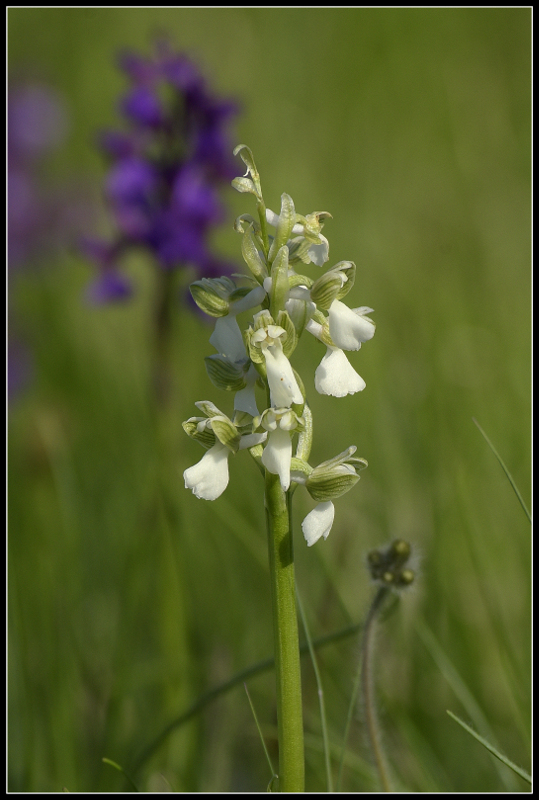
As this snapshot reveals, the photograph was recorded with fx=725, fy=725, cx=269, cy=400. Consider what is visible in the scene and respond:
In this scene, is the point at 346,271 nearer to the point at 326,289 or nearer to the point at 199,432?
the point at 326,289

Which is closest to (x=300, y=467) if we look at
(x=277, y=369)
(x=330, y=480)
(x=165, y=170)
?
(x=330, y=480)

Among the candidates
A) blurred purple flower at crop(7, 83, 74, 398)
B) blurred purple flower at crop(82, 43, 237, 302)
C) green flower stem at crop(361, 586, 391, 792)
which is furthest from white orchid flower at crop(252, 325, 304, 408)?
blurred purple flower at crop(7, 83, 74, 398)

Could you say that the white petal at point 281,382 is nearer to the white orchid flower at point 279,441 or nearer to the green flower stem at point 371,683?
the white orchid flower at point 279,441

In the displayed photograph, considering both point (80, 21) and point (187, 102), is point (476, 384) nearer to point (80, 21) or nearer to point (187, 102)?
point (187, 102)

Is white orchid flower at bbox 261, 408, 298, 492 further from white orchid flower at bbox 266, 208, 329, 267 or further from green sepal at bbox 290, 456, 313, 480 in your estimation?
white orchid flower at bbox 266, 208, 329, 267

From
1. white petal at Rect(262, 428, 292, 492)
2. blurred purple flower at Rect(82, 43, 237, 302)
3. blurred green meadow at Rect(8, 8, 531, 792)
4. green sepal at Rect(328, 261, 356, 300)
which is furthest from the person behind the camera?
blurred purple flower at Rect(82, 43, 237, 302)

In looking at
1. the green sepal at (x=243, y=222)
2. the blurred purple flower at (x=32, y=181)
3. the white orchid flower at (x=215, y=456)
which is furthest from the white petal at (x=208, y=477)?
the blurred purple flower at (x=32, y=181)

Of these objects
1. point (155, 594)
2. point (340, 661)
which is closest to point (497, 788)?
point (340, 661)
